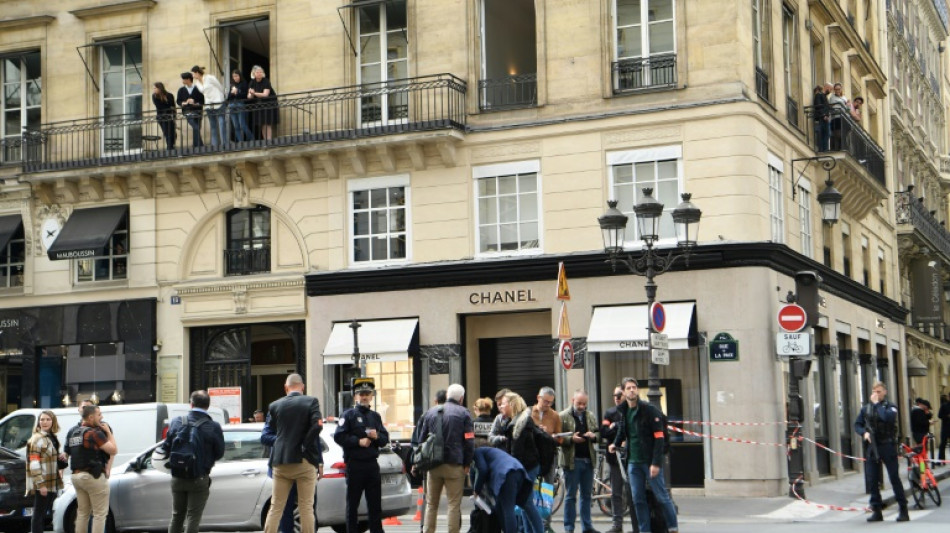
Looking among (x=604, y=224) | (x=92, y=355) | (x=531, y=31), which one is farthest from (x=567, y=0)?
(x=92, y=355)

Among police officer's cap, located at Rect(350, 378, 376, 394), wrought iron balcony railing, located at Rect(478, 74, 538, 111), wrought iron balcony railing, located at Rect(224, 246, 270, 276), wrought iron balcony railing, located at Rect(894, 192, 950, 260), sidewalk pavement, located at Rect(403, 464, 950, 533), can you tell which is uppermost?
wrought iron balcony railing, located at Rect(478, 74, 538, 111)

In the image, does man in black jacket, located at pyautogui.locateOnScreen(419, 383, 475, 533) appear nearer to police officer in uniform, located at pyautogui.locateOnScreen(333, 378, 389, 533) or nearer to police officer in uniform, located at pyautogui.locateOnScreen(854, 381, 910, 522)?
police officer in uniform, located at pyautogui.locateOnScreen(333, 378, 389, 533)

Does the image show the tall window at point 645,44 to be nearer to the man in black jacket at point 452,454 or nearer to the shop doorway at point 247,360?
the shop doorway at point 247,360

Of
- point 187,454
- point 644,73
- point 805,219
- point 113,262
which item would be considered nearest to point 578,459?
point 187,454

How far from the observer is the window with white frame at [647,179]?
82.0 ft

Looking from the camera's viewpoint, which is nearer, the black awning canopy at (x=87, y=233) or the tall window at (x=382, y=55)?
the tall window at (x=382, y=55)

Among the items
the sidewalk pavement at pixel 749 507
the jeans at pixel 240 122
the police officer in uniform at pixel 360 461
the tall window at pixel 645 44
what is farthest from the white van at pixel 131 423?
the tall window at pixel 645 44

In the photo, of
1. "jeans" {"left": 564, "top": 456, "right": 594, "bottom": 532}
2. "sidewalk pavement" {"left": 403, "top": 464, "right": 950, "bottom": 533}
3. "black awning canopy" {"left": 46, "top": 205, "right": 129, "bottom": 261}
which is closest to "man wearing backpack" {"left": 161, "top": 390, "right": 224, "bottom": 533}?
"jeans" {"left": 564, "top": 456, "right": 594, "bottom": 532}

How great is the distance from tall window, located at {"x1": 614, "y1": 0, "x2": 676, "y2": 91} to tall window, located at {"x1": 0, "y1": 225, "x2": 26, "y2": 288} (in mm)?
13947

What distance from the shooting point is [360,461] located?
16156 mm

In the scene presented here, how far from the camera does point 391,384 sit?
88.1 feet

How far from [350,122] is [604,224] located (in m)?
8.04

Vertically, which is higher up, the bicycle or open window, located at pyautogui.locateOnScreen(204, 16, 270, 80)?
open window, located at pyautogui.locateOnScreen(204, 16, 270, 80)

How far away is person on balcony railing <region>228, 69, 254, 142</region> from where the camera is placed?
28094mm
